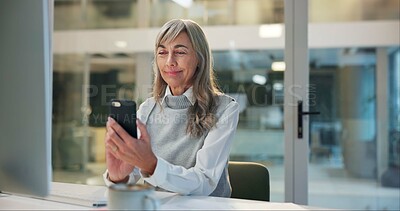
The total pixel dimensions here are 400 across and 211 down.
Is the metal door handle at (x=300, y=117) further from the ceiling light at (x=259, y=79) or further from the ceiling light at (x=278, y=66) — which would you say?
the ceiling light at (x=259, y=79)

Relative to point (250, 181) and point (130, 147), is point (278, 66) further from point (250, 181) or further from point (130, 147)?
point (130, 147)

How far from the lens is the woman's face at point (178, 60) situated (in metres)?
1.50

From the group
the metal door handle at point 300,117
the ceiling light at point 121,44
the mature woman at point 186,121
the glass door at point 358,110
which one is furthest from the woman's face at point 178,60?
the ceiling light at point 121,44

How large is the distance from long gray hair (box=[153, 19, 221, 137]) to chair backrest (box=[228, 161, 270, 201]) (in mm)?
372

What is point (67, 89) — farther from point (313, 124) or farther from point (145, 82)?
point (313, 124)

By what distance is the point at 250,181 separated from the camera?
1676 mm

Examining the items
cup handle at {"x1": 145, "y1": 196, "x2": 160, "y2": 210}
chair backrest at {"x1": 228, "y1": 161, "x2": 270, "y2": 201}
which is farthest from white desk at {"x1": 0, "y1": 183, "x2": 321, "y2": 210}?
chair backrest at {"x1": 228, "y1": 161, "x2": 270, "y2": 201}

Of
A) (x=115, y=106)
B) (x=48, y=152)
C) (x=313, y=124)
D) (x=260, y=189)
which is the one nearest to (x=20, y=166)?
(x=48, y=152)

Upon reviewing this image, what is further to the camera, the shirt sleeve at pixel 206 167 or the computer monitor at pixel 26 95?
the shirt sleeve at pixel 206 167

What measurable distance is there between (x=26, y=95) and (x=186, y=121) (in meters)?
0.65

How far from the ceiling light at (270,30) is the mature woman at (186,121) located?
1312 millimetres

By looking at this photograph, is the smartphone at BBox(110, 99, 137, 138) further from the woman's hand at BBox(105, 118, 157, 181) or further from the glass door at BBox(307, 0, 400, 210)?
the glass door at BBox(307, 0, 400, 210)

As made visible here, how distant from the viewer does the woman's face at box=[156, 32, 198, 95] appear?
1501mm

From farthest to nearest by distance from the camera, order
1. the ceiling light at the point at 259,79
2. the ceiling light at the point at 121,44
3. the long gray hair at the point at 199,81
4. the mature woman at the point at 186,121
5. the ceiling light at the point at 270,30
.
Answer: the ceiling light at the point at 121,44
the ceiling light at the point at 259,79
the ceiling light at the point at 270,30
the long gray hair at the point at 199,81
the mature woman at the point at 186,121
